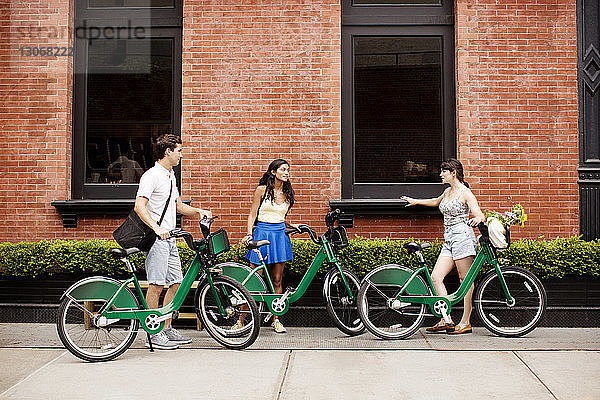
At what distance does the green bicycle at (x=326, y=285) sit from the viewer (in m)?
7.03

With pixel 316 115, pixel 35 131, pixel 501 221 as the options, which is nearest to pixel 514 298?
pixel 501 221

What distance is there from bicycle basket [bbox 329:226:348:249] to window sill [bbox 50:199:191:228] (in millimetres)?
2330

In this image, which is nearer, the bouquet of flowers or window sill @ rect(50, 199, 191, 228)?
the bouquet of flowers

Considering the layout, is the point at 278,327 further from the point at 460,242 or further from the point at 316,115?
the point at 316,115

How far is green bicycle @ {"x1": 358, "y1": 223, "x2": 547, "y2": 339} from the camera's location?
7098mm

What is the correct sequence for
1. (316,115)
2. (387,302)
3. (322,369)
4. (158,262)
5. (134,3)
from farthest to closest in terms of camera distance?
(134,3) < (316,115) < (387,302) < (158,262) < (322,369)

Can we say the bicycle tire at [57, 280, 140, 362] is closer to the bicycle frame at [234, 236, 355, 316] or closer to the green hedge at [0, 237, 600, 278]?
the bicycle frame at [234, 236, 355, 316]

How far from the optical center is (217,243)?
6.70 meters

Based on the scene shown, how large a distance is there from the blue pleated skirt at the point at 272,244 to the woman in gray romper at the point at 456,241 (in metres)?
1.75

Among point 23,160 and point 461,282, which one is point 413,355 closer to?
point 461,282

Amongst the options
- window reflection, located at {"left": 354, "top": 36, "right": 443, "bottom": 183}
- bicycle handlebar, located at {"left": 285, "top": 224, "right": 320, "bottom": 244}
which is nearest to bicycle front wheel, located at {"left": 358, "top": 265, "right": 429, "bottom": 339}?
bicycle handlebar, located at {"left": 285, "top": 224, "right": 320, "bottom": 244}

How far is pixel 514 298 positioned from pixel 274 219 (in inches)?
114

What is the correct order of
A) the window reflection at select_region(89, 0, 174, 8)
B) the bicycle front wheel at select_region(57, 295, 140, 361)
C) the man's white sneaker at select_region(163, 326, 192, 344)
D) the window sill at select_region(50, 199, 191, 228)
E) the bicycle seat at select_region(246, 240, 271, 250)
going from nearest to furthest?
the bicycle front wheel at select_region(57, 295, 140, 361)
the man's white sneaker at select_region(163, 326, 192, 344)
the bicycle seat at select_region(246, 240, 271, 250)
the window sill at select_region(50, 199, 191, 228)
the window reflection at select_region(89, 0, 174, 8)

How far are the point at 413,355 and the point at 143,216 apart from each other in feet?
9.93
